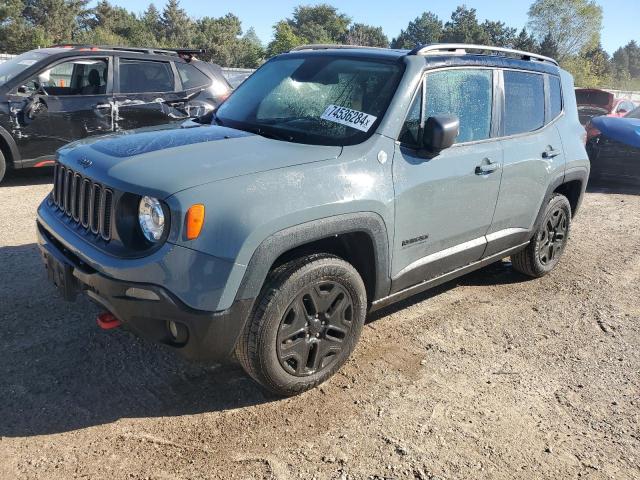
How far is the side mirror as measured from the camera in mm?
3131

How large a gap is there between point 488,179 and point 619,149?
20.5 feet

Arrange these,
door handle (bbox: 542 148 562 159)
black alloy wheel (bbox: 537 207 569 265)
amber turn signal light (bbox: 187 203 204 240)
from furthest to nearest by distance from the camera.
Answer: black alloy wheel (bbox: 537 207 569 265) → door handle (bbox: 542 148 562 159) → amber turn signal light (bbox: 187 203 204 240)

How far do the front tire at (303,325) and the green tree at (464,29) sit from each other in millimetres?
91505

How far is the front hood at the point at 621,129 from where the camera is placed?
8570 mm

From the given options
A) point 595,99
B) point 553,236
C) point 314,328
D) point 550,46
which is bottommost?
point 314,328

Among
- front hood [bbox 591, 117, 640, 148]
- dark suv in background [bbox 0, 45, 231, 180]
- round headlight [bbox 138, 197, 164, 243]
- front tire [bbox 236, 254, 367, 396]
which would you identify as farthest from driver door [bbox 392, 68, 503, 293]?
front hood [bbox 591, 117, 640, 148]

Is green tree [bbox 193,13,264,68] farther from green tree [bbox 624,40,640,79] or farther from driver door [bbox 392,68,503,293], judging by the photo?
green tree [bbox 624,40,640,79]

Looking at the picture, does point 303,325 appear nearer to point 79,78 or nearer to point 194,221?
point 194,221

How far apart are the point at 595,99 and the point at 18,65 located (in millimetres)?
12505

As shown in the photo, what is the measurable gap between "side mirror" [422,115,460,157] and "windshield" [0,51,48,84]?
19.6ft

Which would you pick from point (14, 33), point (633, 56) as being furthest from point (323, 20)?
point (633, 56)

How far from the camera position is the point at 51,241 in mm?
3072

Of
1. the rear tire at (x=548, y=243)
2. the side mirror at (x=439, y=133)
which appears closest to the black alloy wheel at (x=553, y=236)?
the rear tire at (x=548, y=243)

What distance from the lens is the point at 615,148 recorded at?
877 cm
